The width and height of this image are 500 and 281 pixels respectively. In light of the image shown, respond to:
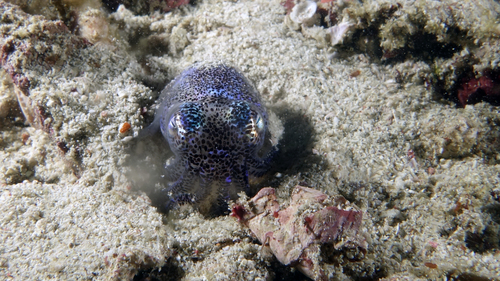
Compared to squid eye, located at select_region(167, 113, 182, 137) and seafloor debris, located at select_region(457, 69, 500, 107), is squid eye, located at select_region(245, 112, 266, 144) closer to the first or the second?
squid eye, located at select_region(167, 113, 182, 137)

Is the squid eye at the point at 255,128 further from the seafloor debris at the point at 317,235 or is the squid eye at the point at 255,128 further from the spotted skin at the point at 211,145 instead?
the seafloor debris at the point at 317,235

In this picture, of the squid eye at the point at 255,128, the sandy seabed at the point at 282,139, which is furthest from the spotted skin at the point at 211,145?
the sandy seabed at the point at 282,139

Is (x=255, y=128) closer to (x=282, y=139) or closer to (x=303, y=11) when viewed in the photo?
(x=282, y=139)

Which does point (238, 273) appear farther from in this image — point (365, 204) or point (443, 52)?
point (443, 52)

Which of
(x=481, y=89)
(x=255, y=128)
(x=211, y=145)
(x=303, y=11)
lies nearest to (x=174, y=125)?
(x=211, y=145)

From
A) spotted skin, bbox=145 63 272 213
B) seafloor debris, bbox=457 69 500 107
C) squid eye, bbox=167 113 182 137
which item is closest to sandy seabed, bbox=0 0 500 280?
seafloor debris, bbox=457 69 500 107

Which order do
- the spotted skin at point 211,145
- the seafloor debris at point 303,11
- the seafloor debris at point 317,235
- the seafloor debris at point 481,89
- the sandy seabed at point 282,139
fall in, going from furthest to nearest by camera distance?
the seafloor debris at point 303,11
the seafloor debris at point 481,89
the spotted skin at point 211,145
the sandy seabed at point 282,139
the seafloor debris at point 317,235

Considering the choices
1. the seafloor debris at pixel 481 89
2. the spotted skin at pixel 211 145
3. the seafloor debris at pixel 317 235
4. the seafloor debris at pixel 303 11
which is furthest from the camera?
the seafloor debris at pixel 303 11

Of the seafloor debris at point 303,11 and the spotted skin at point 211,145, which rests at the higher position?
the seafloor debris at point 303,11
